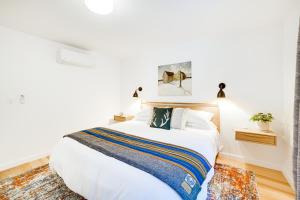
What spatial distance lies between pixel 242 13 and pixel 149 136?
2.13 metres

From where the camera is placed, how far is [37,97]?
278 cm

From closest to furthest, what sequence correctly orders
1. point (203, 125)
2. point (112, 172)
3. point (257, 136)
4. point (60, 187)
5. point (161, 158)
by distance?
point (112, 172)
point (161, 158)
point (60, 187)
point (257, 136)
point (203, 125)

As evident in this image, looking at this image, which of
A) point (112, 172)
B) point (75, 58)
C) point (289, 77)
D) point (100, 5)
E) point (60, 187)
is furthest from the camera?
point (75, 58)

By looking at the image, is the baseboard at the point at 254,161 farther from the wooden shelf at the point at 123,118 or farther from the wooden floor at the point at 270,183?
the wooden shelf at the point at 123,118

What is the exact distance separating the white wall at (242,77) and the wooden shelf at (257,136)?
33 cm

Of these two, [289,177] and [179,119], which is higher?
[179,119]

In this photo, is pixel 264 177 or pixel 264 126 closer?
pixel 264 177

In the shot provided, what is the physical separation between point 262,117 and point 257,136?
31cm

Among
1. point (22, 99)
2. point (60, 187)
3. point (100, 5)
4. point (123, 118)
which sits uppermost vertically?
point (100, 5)

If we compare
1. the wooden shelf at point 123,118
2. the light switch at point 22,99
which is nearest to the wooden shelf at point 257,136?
the wooden shelf at point 123,118

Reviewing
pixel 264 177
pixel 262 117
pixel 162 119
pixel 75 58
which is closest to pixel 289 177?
pixel 264 177

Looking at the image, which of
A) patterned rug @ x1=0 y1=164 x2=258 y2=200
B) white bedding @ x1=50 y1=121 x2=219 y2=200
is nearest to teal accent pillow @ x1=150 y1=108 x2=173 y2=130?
white bedding @ x1=50 y1=121 x2=219 y2=200

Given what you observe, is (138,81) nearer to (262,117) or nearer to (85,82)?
(85,82)

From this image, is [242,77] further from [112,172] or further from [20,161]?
[20,161]
